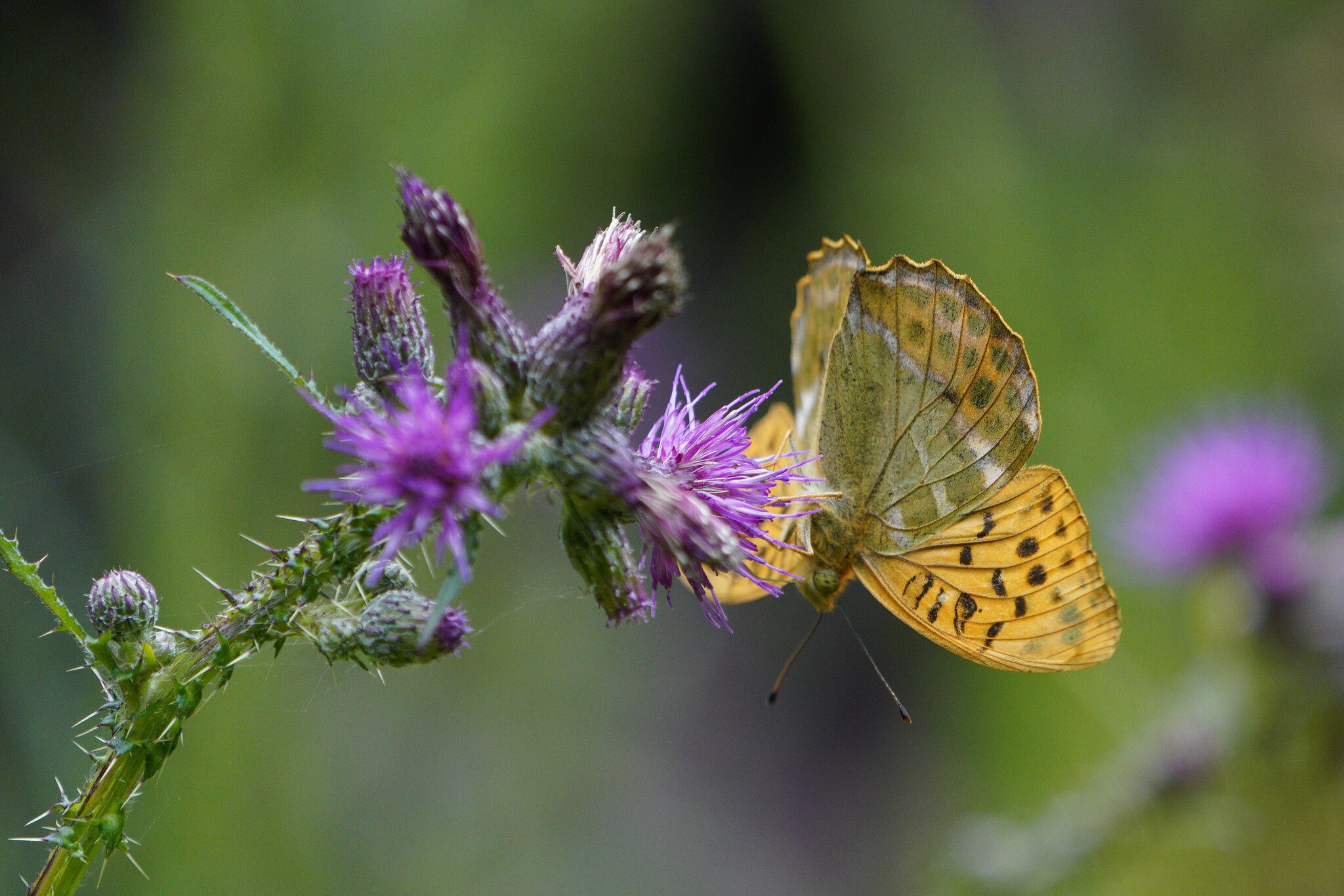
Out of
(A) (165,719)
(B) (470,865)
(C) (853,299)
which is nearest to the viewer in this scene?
(A) (165,719)

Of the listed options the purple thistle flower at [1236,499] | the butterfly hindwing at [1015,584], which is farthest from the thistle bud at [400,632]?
the purple thistle flower at [1236,499]

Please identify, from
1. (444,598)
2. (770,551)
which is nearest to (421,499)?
(444,598)

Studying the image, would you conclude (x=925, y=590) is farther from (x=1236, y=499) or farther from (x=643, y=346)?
(x=643, y=346)

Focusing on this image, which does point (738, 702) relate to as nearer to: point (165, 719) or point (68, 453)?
point (68, 453)

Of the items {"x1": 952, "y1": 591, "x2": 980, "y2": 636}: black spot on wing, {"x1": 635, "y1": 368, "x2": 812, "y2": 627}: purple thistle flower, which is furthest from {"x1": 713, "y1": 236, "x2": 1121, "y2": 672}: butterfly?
{"x1": 635, "y1": 368, "x2": 812, "y2": 627}: purple thistle flower

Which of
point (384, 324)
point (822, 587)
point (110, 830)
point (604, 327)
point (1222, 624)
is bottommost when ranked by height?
point (1222, 624)

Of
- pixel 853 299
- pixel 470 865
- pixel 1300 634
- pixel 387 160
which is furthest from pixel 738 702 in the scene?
pixel 853 299
